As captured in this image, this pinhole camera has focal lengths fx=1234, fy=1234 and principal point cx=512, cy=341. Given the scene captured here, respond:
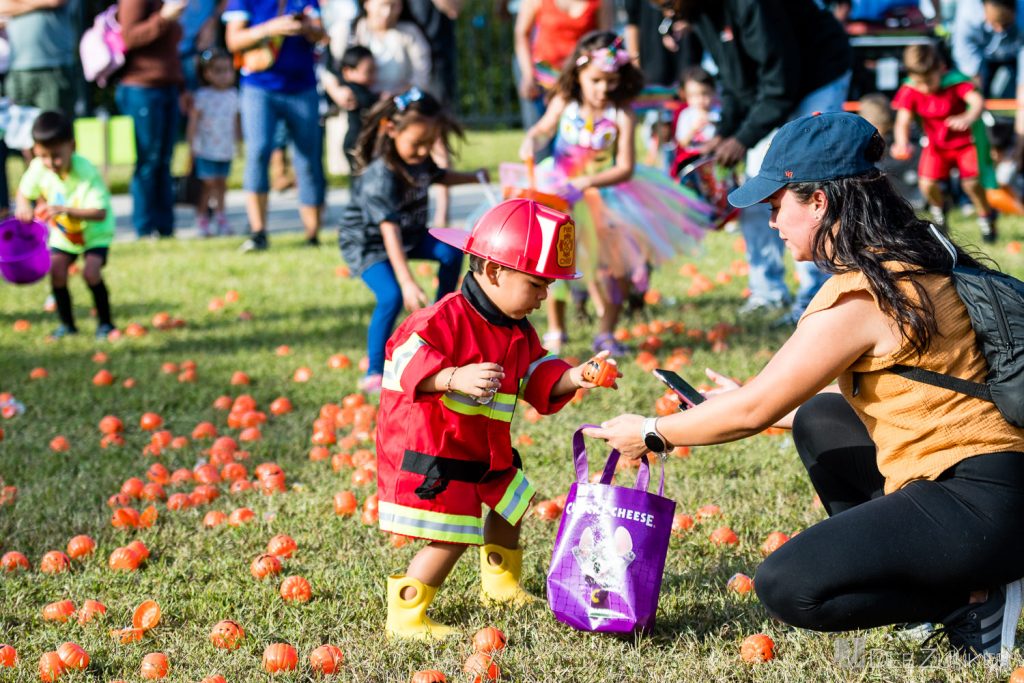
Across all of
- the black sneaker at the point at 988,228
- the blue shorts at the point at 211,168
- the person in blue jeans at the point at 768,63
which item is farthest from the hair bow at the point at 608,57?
the blue shorts at the point at 211,168

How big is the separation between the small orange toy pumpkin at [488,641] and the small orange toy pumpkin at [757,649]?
0.70 m

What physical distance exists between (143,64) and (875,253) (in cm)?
1000

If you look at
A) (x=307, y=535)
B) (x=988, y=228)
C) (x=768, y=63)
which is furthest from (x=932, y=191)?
(x=307, y=535)

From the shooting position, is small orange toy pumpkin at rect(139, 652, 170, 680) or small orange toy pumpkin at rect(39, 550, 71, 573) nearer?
small orange toy pumpkin at rect(139, 652, 170, 680)

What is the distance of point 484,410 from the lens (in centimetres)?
372

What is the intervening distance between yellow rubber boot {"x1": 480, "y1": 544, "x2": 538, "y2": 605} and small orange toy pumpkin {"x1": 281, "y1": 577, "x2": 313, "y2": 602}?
600mm

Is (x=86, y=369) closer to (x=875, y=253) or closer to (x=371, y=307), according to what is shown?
(x=371, y=307)

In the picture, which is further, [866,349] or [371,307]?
[371,307]

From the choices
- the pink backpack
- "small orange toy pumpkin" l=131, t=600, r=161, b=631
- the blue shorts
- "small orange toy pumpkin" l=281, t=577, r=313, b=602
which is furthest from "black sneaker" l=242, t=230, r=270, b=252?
"small orange toy pumpkin" l=131, t=600, r=161, b=631

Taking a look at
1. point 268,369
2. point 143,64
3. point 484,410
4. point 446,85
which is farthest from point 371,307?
point 484,410

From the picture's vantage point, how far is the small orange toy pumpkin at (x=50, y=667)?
3496 millimetres

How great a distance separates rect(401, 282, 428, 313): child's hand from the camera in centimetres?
586

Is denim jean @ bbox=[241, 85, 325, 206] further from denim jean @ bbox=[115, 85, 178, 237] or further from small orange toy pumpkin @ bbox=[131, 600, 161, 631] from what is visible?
small orange toy pumpkin @ bbox=[131, 600, 161, 631]

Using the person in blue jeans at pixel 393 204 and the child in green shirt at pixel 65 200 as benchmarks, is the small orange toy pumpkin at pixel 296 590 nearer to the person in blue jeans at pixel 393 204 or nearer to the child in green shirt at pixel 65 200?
the person in blue jeans at pixel 393 204
